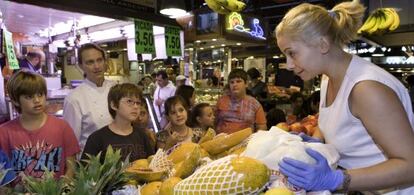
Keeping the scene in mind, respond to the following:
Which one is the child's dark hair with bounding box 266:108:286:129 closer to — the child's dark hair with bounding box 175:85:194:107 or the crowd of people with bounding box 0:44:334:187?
the child's dark hair with bounding box 175:85:194:107

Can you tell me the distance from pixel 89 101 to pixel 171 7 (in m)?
2.20

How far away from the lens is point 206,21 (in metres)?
7.21

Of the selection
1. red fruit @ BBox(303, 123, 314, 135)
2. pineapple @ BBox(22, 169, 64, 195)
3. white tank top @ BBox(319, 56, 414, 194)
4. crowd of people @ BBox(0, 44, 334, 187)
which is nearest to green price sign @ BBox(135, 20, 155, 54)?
crowd of people @ BBox(0, 44, 334, 187)

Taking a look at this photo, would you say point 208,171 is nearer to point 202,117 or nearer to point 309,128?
point 309,128

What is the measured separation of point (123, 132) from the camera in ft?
9.14

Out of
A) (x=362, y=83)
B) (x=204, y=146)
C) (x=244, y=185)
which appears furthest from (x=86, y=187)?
(x=362, y=83)

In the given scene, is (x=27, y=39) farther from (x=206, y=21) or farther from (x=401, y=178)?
(x=401, y=178)

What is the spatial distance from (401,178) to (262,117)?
333 cm

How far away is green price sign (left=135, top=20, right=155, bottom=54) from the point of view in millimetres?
4977

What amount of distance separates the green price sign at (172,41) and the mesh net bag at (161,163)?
12.8 ft

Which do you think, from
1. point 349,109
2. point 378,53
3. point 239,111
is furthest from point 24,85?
point 378,53

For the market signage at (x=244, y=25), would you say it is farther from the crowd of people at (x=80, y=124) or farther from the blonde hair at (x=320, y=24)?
the blonde hair at (x=320, y=24)

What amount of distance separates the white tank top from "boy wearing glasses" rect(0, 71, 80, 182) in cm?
190

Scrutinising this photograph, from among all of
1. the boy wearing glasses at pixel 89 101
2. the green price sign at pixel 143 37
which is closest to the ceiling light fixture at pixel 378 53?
the green price sign at pixel 143 37
